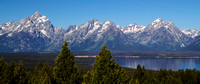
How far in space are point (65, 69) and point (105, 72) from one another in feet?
31.3

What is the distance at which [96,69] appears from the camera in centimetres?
2802

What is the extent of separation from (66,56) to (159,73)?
267 feet

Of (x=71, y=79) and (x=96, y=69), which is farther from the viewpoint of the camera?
(x=71, y=79)

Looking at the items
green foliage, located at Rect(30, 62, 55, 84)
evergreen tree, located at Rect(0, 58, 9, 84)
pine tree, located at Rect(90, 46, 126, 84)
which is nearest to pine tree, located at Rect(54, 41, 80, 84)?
green foliage, located at Rect(30, 62, 55, 84)

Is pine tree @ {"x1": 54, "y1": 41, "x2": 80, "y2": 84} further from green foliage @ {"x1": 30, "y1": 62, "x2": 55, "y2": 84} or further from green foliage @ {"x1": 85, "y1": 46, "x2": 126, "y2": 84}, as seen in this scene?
green foliage @ {"x1": 85, "y1": 46, "x2": 126, "y2": 84}

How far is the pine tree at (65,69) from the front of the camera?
116 feet

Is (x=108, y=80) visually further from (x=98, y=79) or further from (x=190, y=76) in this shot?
(x=190, y=76)

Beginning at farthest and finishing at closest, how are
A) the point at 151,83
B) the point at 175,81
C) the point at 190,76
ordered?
the point at 190,76, the point at 151,83, the point at 175,81

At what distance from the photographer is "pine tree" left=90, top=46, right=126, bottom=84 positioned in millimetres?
27484

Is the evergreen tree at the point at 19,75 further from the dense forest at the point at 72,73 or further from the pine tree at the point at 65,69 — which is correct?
the pine tree at the point at 65,69

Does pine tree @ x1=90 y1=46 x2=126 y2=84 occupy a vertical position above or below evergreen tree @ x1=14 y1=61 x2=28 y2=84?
above

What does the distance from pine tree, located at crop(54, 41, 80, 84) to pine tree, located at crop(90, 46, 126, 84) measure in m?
8.11

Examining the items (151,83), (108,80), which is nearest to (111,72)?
(108,80)

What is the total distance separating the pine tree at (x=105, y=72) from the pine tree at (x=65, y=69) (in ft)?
Answer: 26.6
